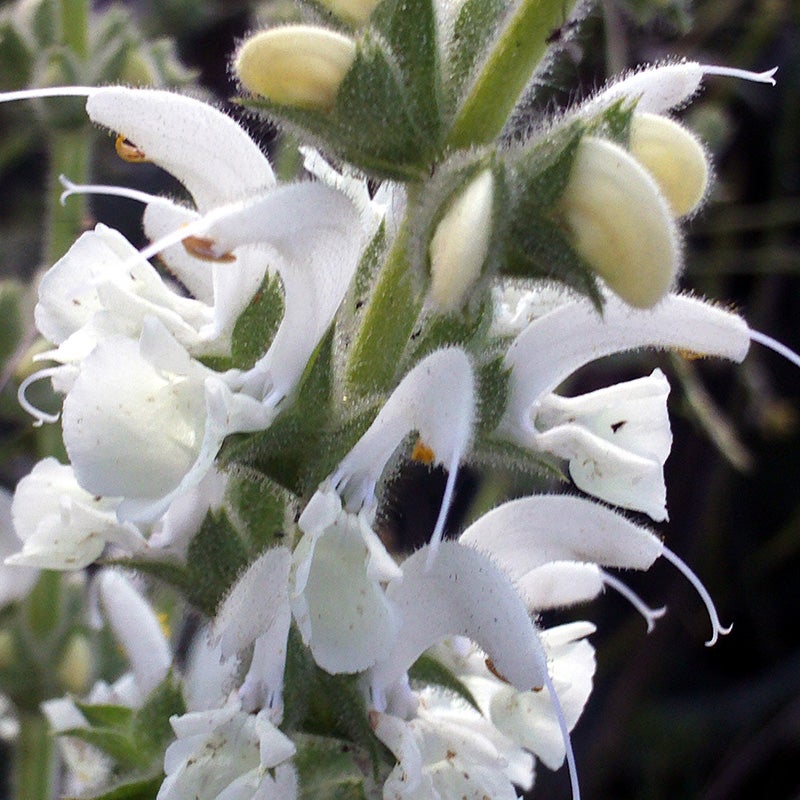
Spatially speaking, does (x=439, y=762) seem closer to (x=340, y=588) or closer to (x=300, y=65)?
(x=340, y=588)

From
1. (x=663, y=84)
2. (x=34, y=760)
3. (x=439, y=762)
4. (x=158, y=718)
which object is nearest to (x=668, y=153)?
(x=663, y=84)

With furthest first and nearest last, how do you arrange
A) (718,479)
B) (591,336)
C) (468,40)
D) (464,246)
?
(718,479) < (591,336) < (468,40) < (464,246)

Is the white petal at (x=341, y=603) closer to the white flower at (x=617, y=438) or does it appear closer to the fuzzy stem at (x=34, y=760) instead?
the white flower at (x=617, y=438)

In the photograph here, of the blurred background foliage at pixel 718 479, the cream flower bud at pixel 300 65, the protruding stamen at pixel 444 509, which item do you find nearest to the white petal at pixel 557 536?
the protruding stamen at pixel 444 509

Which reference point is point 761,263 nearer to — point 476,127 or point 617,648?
point 617,648

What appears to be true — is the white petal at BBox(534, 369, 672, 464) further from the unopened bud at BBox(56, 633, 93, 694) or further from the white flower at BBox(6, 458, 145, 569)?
the unopened bud at BBox(56, 633, 93, 694)

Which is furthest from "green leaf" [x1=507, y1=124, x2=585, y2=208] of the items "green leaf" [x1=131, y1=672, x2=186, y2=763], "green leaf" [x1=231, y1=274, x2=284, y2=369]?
"green leaf" [x1=131, y1=672, x2=186, y2=763]

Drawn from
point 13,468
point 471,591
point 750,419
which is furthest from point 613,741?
point 471,591
